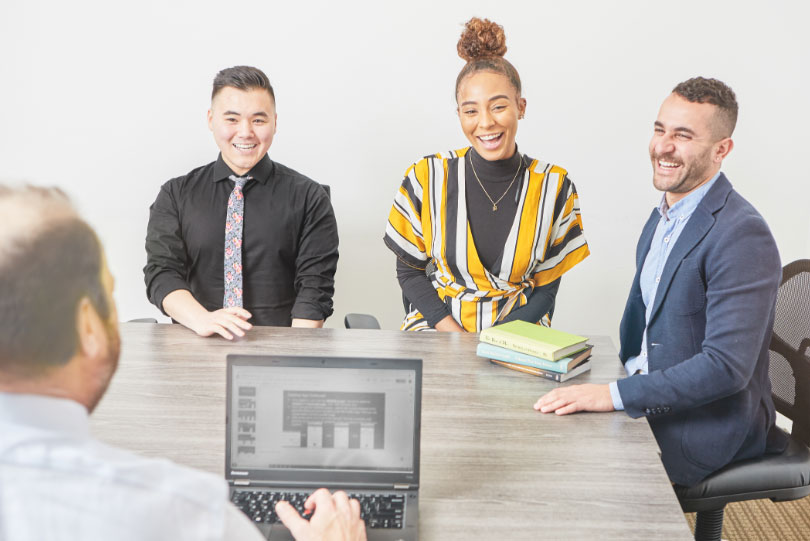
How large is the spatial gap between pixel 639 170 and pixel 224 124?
177cm

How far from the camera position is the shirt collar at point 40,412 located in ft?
2.53

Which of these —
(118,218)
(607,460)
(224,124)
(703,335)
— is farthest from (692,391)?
(118,218)

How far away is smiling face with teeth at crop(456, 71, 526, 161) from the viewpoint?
247cm

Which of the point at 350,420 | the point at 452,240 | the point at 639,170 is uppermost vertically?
the point at 639,170

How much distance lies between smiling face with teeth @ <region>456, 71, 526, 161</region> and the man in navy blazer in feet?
1.63

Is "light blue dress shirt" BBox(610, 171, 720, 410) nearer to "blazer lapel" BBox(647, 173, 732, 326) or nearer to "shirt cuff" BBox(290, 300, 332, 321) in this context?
"blazer lapel" BBox(647, 173, 732, 326)

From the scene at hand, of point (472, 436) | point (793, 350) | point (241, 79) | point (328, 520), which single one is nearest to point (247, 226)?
point (241, 79)

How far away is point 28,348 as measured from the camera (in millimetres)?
777

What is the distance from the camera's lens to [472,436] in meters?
1.67

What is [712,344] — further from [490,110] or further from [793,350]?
[490,110]

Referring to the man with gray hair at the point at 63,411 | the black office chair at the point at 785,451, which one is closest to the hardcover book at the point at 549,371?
the black office chair at the point at 785,451

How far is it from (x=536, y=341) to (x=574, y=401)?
23 cm

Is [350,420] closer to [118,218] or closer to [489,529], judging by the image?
[489,529]

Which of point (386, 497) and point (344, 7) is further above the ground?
point (344, 7)
